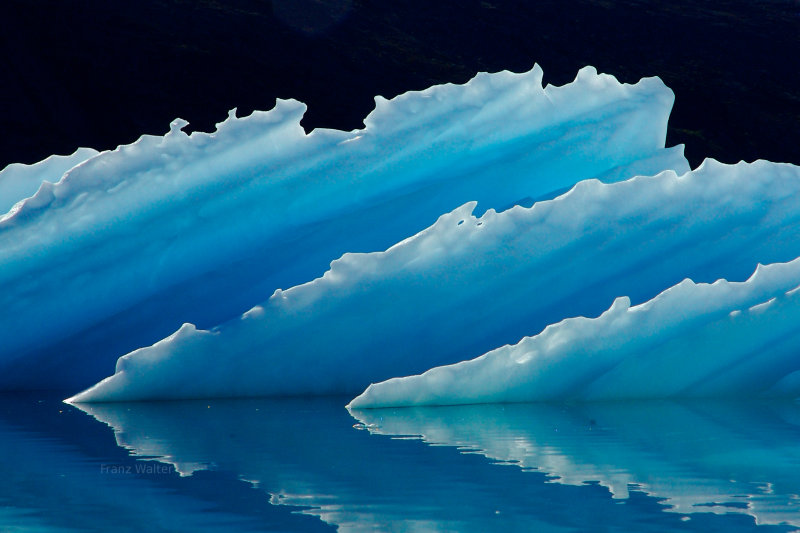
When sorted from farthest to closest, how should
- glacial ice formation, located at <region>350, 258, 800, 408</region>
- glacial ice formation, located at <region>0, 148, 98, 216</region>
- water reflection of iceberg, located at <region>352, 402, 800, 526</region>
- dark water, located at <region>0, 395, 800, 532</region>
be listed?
1. glacial ice formation, located at <region>0, 148, 98, 216</region>
2. glacial ice formation, located at <region>350, 258, 800, 408</region>
3. water reflection of iceberg, located at <region>352, 402, 800, 526</region>
4. dark water, located at <region>0, 395, 800, 532</region>

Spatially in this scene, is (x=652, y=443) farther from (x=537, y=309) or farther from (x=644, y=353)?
(x=537, y=309)

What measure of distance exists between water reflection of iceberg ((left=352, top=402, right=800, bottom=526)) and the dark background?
54.3 ft

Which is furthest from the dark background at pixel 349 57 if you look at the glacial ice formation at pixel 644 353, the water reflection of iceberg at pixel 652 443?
the water reflection of iceberg at pixel 652 443

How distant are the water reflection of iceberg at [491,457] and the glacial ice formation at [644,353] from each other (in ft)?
0.52

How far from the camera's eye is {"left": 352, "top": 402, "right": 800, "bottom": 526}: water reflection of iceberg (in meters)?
3.55

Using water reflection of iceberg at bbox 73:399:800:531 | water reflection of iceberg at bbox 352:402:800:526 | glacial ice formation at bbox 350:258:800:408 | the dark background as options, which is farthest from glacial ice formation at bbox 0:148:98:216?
the dark background

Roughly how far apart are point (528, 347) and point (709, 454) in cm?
168

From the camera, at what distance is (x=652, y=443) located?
468 cm

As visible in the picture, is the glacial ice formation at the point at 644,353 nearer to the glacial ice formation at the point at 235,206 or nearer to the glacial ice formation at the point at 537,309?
the glacial ice formation at the point at 537,309

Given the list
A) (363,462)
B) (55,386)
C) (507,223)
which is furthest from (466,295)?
(55,386)

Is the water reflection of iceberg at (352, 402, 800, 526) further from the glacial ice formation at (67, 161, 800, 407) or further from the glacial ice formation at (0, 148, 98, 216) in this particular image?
the glacial ice formation at (0, 148, 98, 216)

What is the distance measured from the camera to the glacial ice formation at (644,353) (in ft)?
19.7

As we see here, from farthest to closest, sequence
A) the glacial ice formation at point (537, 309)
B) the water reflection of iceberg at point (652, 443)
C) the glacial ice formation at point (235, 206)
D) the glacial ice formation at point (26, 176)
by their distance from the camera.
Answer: the glacial ice formation at point (26, 176) < the glacial ice formation at point (235, 206) < the glacial ice formation at point (537, 309) < the water reflection of iceberg at point (652, 443)

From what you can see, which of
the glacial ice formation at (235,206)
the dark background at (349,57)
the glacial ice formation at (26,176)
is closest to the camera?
the glacial ice formation at (235,206)
